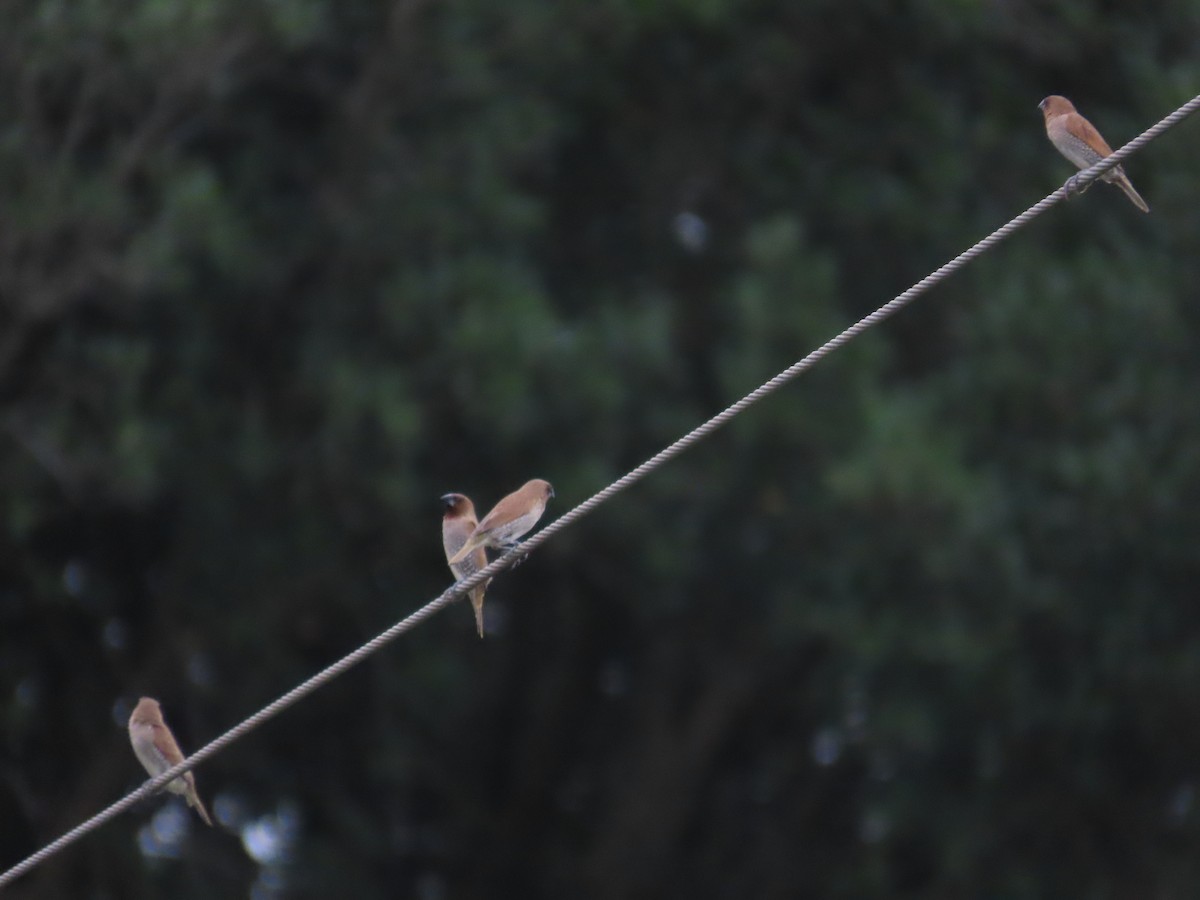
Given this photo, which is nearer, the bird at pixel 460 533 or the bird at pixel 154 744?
the bird at pixel 460 533

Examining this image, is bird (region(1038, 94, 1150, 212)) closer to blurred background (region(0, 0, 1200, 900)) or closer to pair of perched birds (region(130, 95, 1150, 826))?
pair of perched birds (region(130, 95, 1150, 826))

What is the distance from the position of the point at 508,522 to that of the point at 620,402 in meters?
5.63

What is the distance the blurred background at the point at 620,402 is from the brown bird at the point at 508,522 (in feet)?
15.6

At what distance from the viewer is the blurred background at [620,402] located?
12641 millimetres

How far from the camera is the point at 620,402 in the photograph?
13.2 metres

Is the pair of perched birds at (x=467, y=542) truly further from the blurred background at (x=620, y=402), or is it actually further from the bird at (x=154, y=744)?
the blurred background at (x=620, y=402)

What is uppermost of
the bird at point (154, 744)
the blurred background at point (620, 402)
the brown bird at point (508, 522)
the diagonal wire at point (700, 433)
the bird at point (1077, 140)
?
the diagonal wire at point (700, 433)

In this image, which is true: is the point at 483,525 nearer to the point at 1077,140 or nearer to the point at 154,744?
the point at 154,744

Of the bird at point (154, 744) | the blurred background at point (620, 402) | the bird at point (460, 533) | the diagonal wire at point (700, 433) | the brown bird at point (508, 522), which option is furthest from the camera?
the blurred background at point (620, 402)

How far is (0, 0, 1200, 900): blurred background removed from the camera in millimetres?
12641

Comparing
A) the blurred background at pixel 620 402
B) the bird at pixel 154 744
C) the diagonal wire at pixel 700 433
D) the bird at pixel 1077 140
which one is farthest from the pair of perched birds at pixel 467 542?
the blurred background at pixel 620 402

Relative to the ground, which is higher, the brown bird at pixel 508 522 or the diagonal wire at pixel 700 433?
the diagonal wire at pixel 700 433

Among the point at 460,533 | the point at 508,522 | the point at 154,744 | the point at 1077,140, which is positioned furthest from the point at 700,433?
the point at 154,744

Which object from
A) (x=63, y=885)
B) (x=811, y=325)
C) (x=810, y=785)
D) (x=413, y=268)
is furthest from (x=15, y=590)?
(x=810, y=785)
